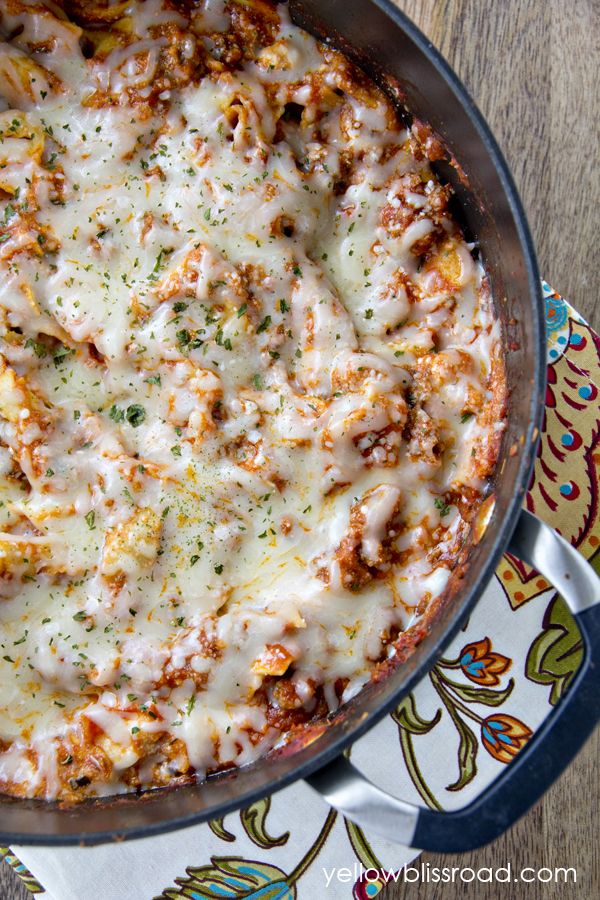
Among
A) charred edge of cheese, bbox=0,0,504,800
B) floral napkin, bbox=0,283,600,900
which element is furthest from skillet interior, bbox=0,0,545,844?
floral napkin, bbox=0,283,600,900

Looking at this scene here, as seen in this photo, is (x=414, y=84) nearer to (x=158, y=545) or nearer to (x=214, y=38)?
(x=214, y=38)

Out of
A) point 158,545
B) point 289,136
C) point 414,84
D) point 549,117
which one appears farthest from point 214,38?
point 158,545

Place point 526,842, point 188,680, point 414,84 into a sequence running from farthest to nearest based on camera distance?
point 526,842 < point 414,84 < point 188,680

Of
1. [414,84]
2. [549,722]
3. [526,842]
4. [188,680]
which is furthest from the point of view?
[526,842]

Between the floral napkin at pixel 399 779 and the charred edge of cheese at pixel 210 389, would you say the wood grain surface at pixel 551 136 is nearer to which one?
the floral napkin at pixel 399 779

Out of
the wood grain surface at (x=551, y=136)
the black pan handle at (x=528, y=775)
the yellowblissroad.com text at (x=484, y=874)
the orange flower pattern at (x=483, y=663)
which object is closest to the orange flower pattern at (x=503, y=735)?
the orange flower pattern at (x=483, y=663)

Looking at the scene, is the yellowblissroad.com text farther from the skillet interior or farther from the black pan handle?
the black pan handle

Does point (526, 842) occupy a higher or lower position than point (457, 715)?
lower

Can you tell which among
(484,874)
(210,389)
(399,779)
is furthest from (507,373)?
(484,874)
